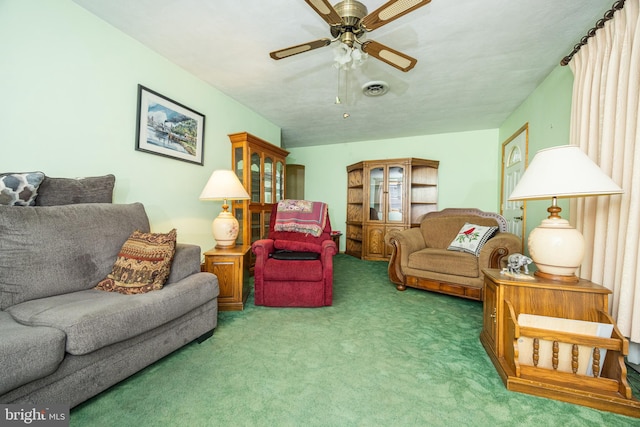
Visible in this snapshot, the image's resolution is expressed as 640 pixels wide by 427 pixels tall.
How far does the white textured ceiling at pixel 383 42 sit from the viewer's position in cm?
178

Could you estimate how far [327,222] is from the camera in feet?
9.43

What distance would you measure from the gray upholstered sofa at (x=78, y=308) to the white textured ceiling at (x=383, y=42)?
4.83 ft

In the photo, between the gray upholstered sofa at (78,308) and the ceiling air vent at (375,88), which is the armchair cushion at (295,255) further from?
the ceiling air vent at (375,88)

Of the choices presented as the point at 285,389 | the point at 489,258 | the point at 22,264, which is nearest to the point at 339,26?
the point at 285,389

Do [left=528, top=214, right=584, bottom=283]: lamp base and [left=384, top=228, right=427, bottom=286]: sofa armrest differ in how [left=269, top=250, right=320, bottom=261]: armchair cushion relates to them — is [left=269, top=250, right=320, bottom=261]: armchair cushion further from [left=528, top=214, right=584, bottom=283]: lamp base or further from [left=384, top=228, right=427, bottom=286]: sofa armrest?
[left=528, top=214, right=584, bottom=283]: lamp base

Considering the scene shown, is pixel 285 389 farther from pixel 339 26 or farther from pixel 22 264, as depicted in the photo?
pixel 339 26

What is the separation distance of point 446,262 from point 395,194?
214cm

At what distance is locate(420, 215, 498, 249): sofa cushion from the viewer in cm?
321

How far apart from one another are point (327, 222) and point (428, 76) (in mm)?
1824

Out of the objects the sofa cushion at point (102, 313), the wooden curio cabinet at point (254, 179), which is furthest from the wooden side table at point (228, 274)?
the wooden curio cabinet at point (254, 179)

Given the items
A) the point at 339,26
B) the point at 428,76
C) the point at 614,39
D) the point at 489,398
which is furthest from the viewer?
the point at 428,76

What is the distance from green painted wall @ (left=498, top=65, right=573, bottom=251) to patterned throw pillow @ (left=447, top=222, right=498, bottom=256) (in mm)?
456

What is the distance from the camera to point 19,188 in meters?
1.38

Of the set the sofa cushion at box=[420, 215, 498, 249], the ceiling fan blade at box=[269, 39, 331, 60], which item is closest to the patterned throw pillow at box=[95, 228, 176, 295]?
the ceiling fan blade at box=[269, 39, 331, 60]
